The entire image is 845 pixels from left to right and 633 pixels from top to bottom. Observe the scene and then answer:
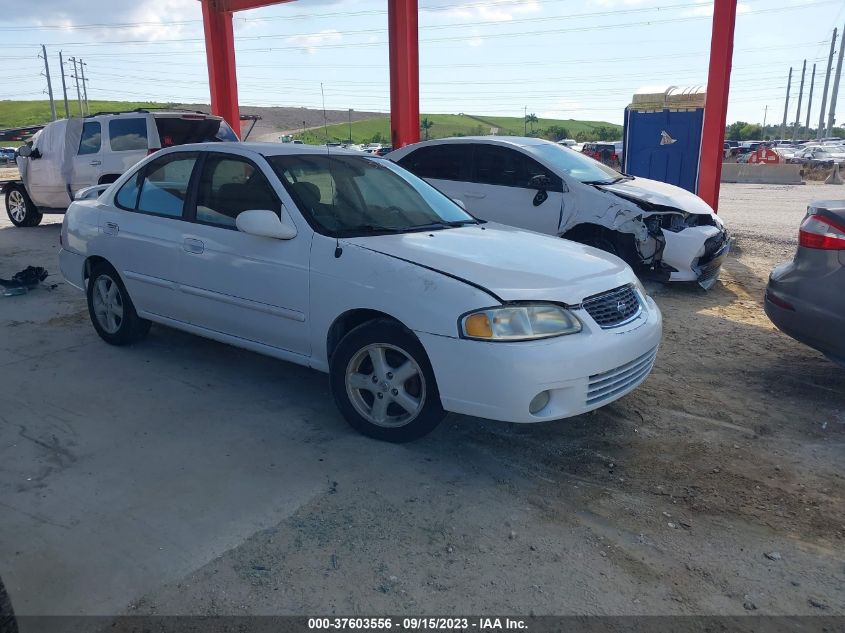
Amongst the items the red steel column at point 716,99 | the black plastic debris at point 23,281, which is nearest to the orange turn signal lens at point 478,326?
the black plastic debris at point 23,281

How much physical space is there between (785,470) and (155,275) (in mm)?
4160

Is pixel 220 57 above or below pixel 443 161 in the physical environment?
above

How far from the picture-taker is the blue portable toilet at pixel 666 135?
10.7 meters

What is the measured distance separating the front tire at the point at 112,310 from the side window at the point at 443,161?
387 cm

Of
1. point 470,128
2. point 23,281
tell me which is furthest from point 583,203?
point 470,128

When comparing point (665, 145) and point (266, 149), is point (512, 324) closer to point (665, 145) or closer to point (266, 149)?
point (266, 149)

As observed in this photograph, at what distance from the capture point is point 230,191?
459 centimetres

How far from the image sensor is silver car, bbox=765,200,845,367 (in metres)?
4.29

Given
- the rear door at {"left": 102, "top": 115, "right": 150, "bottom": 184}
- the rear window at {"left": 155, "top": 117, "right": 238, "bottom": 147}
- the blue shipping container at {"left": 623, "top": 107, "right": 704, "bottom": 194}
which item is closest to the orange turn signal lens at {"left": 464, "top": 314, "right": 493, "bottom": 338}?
the blue shipping container at {"left": 623, "top": 107, "right": 704, "bottom": 194}

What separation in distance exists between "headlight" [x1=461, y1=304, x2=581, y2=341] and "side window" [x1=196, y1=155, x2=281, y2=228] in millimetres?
1566

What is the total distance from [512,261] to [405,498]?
1.41 meters

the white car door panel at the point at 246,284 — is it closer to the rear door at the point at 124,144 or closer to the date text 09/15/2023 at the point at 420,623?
the date text 09/15/2023 at the point at 420,623

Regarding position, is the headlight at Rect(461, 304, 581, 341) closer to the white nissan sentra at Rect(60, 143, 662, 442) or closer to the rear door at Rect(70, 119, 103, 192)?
the white nissan sentra at Rect(60, 143, 662, 442)

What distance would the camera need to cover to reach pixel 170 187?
501cm
